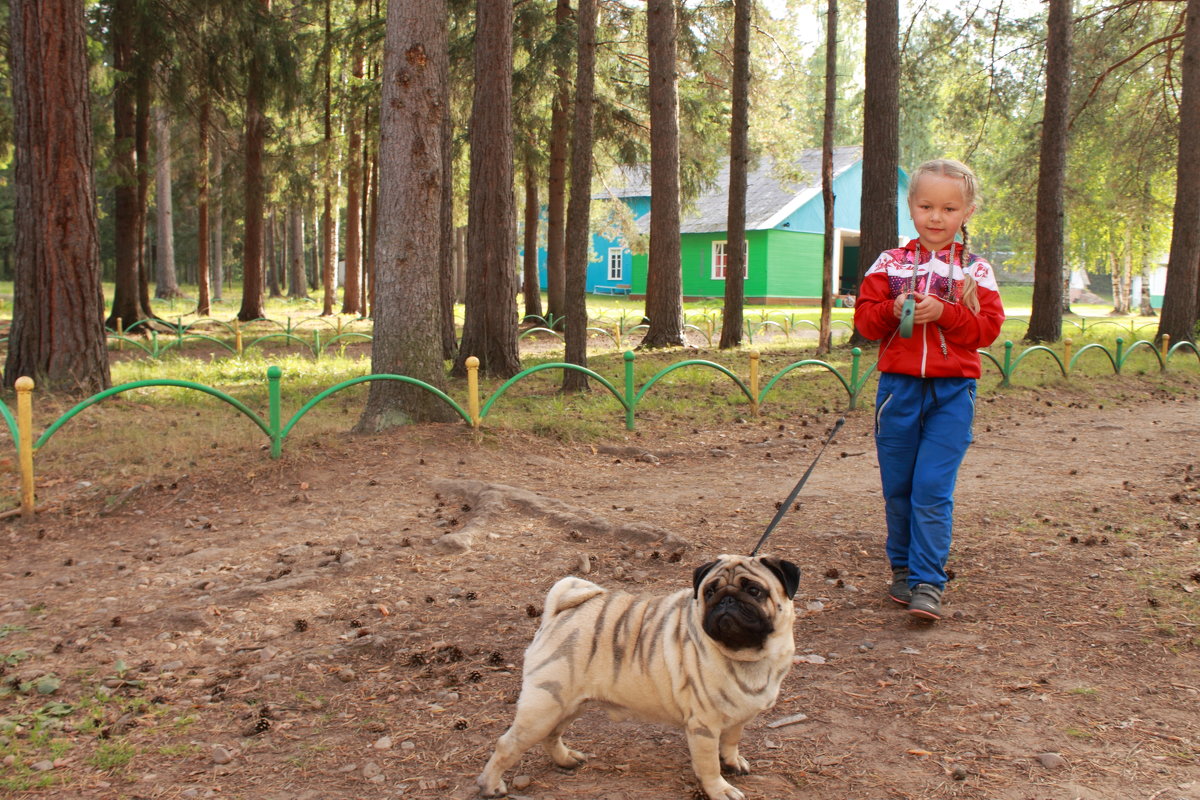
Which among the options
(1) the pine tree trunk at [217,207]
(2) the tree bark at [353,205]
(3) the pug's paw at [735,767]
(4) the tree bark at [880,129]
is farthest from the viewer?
(1) the pine tree trunk at [217,207]

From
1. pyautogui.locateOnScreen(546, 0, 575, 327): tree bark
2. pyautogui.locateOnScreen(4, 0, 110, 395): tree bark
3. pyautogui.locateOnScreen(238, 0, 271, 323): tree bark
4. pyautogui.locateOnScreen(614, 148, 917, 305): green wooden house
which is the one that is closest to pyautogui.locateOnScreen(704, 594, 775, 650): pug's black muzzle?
pyautogui.locateOnScreen(4, 0, 110, 395): tree bark

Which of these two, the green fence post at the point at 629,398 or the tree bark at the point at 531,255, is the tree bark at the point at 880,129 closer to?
the green fence post at the point at 629,398

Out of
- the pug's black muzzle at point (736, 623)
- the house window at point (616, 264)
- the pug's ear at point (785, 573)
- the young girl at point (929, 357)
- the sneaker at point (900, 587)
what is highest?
the house window at point (616, 264)

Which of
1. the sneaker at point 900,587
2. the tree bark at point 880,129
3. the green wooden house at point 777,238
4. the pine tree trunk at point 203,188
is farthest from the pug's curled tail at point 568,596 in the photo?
the green wooden house at point 777,238

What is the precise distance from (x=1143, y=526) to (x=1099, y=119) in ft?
67.7

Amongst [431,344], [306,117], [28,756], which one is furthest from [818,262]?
[28,756]

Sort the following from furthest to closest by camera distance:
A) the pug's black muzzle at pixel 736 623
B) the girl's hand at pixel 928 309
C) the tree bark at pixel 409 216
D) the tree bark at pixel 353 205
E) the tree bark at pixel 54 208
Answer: the tree bark at pixel 353 205 < the tree bark at pixel 54 208 < the tree bark at pixel 409 216 < the girl's hand at pixel 928 309 < the pug's black muzzle at pixel 736 623

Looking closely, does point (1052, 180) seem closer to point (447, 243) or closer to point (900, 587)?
point (447, 243)

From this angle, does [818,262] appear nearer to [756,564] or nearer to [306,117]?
[306,117]

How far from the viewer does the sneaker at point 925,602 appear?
4.50 m

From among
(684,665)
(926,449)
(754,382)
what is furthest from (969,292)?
(754,382)

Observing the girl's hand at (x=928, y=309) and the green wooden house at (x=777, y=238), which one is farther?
the green wooden house at (x=777, y=238)

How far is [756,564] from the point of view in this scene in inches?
120

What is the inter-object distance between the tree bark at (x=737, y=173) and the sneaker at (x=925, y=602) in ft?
46.8
